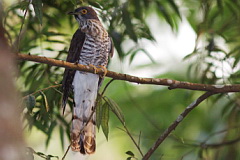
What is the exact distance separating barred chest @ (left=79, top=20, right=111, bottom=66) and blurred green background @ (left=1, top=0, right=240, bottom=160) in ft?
0.30

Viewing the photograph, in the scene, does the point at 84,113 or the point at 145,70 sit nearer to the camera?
the point at 84,113

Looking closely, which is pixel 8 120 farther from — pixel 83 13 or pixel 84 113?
Answer: pixel 83 13

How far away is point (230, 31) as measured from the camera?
4.52 metres

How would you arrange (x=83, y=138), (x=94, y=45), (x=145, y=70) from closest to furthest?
(x=83, y=138)
(x=94, y=45)
(x=145, y=70)

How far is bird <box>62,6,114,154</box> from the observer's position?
114 inches

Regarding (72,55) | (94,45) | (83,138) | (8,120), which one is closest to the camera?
(8,120)

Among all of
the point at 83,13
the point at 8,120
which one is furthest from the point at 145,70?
the point at 8,120

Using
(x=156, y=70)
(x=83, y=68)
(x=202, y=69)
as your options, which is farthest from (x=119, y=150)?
(x=83, y=68)

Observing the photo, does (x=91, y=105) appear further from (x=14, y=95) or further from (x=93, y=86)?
(x=14, y=95)

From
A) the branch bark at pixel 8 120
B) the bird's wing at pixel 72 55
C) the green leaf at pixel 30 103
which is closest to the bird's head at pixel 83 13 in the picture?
the bird's wing at pixel 72 55

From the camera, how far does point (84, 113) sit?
3002 millimetres

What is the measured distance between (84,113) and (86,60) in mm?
359

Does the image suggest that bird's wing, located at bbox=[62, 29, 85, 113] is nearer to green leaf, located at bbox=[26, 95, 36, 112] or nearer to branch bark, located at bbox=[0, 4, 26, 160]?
green leaf, located at bbox=[26, 95, 36, 112]

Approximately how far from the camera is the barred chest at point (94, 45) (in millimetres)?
3027
